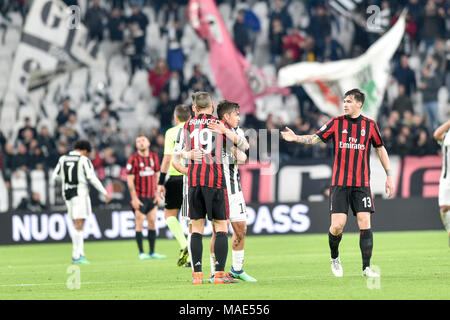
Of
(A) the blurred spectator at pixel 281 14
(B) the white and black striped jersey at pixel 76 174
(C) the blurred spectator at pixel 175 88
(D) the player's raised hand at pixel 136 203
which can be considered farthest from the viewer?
(A) the blurred spectator at pixel 281 14

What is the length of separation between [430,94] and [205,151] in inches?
559

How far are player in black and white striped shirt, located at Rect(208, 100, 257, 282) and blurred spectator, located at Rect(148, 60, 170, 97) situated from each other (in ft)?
43.0

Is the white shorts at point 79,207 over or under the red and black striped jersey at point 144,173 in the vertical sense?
under

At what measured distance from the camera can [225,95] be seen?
22312 mm

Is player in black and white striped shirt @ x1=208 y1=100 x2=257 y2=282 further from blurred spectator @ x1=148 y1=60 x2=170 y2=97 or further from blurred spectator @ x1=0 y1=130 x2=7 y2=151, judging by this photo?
blurred spectator @ x1=148 y1=60 x2=170 y2=97

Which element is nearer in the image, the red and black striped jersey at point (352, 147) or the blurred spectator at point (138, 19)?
the red and black striped jersey at point (352, 147)

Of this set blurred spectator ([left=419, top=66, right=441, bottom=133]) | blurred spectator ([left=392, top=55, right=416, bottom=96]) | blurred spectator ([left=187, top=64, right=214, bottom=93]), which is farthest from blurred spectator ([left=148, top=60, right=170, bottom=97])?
blurred spectator ([left=419, top=66, right=441, bottom=133])

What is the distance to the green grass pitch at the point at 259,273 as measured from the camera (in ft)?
26.9

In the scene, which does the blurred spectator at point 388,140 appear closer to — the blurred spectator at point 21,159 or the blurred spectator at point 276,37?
the blurred spectator at point 276,37

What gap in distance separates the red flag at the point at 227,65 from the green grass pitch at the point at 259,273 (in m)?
5.25

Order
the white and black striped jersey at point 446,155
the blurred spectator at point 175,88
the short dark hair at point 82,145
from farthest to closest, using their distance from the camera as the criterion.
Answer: the blurred spectator at point 175,88 < the short dark hair at point 82,145 < the white and black striped jersey at point 446,155

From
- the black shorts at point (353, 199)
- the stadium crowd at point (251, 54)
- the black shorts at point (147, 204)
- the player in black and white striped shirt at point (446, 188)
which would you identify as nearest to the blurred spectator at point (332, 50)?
the stadium crowd at point (251, 54)

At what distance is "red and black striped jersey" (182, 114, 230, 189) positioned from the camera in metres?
9.02

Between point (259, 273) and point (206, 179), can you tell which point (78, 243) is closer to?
point (259, 273)
